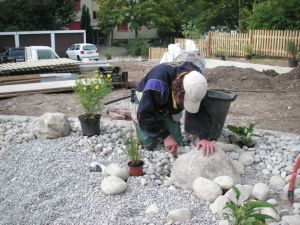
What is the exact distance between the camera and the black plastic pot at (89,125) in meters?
6.02

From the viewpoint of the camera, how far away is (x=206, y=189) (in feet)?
13.6

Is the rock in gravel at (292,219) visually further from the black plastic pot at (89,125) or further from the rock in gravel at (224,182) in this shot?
the black plastic pot at (89,125)

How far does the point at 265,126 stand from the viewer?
27.9 feet

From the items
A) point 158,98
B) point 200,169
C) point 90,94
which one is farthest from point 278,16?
point 200,169

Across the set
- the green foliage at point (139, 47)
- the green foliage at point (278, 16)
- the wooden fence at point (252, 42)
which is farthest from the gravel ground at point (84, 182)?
the green foliage at point (139, 47)

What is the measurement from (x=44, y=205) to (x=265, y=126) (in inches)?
213

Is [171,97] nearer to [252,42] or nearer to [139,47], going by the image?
[252,42]

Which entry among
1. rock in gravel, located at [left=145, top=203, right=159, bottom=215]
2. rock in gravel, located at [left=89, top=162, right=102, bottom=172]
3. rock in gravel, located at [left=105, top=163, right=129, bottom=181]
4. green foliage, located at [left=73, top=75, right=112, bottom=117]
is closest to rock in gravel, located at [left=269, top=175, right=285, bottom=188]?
rock in gravel, located at [left=145, top=203, right=159, bottom=215]

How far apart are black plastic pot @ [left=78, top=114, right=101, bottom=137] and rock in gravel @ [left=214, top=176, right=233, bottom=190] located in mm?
2309

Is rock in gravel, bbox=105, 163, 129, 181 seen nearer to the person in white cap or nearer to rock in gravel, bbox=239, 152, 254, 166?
the person in white cap

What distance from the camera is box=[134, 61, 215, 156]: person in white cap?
4.43m

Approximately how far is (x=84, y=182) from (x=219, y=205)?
150 centimetres

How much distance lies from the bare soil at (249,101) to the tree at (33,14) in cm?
2763

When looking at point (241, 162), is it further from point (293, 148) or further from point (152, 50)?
point (152, 50)
